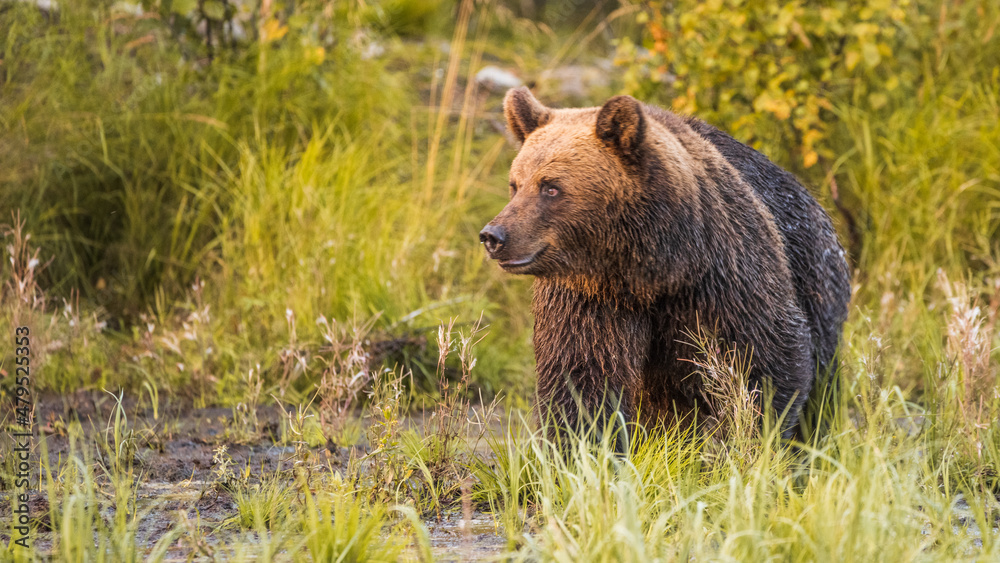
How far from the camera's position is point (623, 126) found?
3418 millimetres

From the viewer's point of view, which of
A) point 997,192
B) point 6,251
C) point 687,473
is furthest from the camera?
point 997,192

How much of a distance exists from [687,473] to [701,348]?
16.2 inches

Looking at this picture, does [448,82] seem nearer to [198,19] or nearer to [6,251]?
[198,19]

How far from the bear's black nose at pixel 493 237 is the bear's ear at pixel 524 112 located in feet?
2.09

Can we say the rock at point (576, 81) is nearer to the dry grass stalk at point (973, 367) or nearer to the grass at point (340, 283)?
the grass at point (340, 283)

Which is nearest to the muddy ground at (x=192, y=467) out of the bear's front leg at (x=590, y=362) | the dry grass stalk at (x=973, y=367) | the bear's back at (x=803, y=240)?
the bear's front leg at (x=590, y=362)

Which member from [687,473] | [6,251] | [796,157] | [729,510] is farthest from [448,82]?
[729,510]

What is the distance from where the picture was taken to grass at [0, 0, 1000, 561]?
3.41m

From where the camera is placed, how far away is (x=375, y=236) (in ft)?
20.4

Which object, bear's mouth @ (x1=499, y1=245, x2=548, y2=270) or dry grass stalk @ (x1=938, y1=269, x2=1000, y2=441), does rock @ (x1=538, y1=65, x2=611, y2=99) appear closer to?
dry grass stalk @ (x1=938, y1=269, x2=1000, y2=441)

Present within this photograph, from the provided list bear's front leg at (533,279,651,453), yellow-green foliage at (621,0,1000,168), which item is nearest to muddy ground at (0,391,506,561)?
bear's front leg at (533,279,651,453)

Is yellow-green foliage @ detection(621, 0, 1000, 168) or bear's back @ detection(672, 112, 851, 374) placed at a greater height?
yellow-green foliage @ detection(621, 0, 1000, 168)

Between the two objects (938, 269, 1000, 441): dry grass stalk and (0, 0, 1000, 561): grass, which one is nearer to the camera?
(0, 0, 1000, 561): grass

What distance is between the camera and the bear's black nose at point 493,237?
10.8 ft
